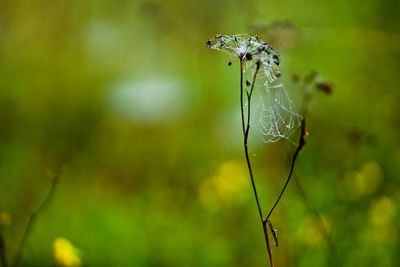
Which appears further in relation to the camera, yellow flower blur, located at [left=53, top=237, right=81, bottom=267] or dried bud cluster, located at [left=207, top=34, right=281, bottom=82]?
yellow flower blur, located at [left=53, top=237, right=81, bottom=267]

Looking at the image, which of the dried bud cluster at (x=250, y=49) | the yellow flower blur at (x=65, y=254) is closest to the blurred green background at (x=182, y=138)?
the yellow flower blur at (x=65, y=254)

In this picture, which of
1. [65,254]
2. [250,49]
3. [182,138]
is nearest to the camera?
[250,49]

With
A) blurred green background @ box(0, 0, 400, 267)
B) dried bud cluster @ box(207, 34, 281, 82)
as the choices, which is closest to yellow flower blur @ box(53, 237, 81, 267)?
blurred green background @ box(0, 0, 400, 267)

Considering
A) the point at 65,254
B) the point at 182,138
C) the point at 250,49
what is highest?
the point at 250,49

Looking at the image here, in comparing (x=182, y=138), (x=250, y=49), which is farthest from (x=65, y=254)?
(x=182, y=138)

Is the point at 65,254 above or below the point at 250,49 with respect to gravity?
below

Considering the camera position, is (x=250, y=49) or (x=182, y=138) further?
(x=182, y=138)

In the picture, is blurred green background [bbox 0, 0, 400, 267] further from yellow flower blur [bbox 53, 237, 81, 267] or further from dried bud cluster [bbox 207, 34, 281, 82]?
dried bud cluster [bbox 207, 34, 281, 82]

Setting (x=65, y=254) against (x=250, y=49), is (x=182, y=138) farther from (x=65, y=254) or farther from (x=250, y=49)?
(x=250, y=49)

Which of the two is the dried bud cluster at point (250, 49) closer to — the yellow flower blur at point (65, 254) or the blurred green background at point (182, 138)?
the blurred green background at point (182, 138)
